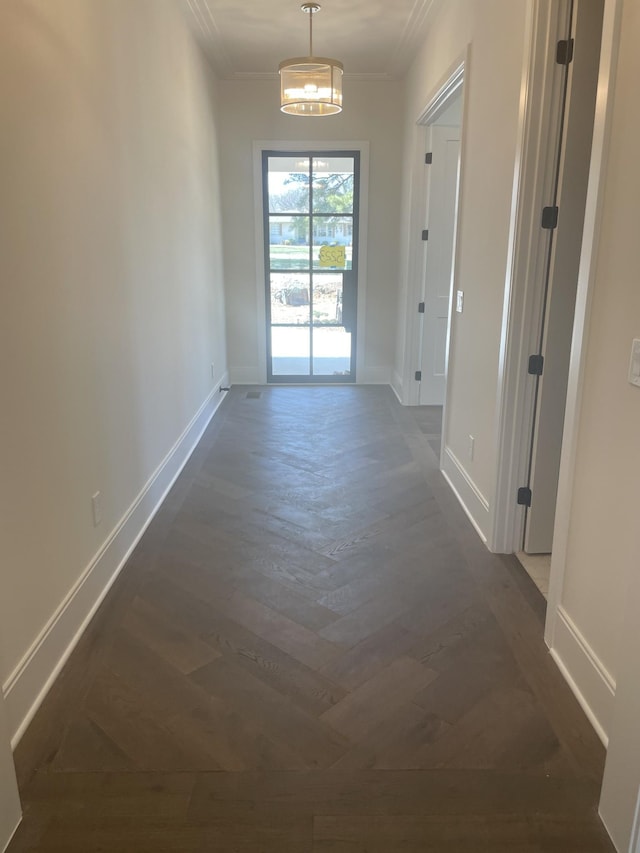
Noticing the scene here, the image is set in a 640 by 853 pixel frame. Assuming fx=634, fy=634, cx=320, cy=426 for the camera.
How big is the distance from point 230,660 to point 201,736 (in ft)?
1.16

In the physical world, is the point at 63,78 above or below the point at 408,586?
above

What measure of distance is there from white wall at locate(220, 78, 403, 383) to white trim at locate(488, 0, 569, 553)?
11.8ft

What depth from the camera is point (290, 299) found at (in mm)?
6352

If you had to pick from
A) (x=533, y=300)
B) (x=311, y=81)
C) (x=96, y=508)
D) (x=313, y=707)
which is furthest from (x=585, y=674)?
(x=311, y=81)

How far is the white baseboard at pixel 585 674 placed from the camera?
1.83m

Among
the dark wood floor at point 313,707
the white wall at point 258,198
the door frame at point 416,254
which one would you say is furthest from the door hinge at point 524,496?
the white wall at point 258,198

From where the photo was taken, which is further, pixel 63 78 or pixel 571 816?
pixel 63 78

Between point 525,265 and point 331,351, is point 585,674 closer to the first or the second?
point 525,265

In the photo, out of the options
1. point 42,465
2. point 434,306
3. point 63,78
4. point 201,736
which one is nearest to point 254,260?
point 434,306

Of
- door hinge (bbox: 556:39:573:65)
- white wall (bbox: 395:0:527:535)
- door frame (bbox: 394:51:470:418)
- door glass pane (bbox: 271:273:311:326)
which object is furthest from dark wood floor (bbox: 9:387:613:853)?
door glass pane (bbox: 271:273:311:326)

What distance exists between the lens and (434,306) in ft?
18.2

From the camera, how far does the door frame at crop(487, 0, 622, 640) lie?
181 cm

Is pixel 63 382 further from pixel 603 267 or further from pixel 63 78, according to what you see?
pixel 603 267

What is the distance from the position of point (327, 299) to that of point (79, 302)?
13.7 feet
